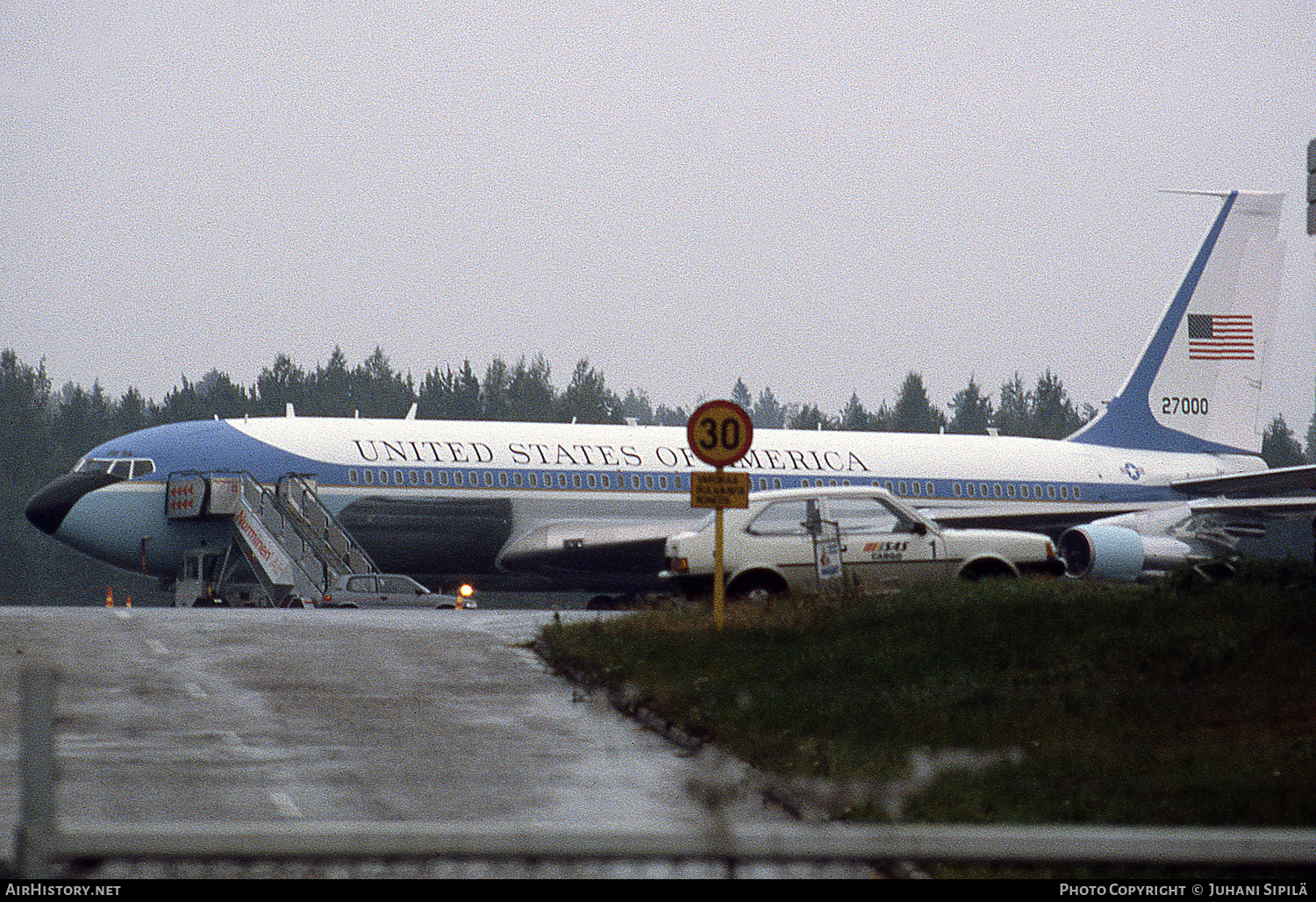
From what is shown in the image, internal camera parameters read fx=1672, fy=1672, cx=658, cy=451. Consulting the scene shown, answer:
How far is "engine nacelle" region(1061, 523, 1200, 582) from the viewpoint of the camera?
28562 mm

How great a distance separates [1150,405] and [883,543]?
24287 mm

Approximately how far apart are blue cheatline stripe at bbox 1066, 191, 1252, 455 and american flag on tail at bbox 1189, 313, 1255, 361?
1.67ft

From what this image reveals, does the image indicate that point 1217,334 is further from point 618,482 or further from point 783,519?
point 783,519

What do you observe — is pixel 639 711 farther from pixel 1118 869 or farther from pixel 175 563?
pixel 175 563

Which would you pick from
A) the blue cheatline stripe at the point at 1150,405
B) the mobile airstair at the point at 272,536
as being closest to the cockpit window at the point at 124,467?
the mobile airstair at the point at 272,536

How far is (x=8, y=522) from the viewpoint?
112188 millimetres

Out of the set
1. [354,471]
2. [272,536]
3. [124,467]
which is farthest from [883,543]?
[124,467]

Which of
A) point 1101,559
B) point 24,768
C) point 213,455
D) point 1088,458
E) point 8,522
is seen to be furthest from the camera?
point 8,522

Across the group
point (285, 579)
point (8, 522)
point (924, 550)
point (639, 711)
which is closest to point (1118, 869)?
point (639, 711)

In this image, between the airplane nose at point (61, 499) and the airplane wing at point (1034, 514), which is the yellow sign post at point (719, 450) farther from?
the airplane nose at point (61, 499)

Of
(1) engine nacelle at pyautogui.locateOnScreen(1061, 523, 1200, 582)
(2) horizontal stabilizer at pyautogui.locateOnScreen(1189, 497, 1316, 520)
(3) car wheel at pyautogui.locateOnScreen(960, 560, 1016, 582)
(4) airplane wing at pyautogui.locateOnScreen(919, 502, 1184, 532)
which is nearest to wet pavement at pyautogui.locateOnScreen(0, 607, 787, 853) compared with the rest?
(3) car wheel at pyautogui.locateOnScreen(960, 560, 1016, 582)

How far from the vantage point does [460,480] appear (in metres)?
34.2

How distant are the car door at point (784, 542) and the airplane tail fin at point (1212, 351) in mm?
23410

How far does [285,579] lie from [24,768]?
24528 mm
